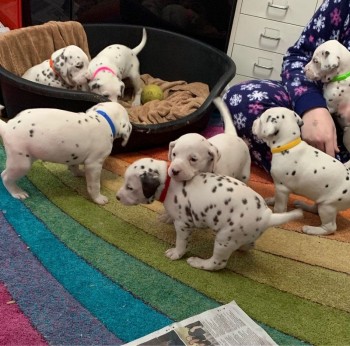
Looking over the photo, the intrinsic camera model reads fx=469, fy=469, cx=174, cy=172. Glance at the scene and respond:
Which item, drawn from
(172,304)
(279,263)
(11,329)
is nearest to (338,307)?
(279,263)

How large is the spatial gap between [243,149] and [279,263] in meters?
0.54

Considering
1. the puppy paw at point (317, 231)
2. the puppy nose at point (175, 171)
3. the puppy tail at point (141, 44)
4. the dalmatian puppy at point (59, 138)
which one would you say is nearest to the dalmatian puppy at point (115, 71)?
the puppy tail at point (141, 44)

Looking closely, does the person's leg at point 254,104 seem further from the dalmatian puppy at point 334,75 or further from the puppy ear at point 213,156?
the puppy ear at point 213,156

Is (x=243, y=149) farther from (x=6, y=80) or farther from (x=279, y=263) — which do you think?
(x=6, y=80)

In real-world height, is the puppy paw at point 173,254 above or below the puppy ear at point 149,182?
below

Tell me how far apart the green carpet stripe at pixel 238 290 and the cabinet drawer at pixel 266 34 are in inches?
83.4

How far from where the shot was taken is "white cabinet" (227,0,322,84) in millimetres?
3545

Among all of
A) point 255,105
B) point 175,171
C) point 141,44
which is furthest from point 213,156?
point 141,44

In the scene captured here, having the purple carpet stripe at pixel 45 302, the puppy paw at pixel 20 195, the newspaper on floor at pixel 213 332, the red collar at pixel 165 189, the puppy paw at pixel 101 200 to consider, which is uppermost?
the red collar at pixel 165 189

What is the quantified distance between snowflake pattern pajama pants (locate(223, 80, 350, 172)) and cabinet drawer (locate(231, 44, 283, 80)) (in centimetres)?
103

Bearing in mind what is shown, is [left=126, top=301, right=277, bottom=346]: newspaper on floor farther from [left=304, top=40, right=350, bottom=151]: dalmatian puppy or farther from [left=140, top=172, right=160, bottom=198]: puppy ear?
[left=304, top=40, right=350, bottom=151]: dalmatian puppy

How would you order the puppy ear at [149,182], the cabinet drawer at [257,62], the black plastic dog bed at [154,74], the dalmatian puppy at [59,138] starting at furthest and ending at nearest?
the cabinet drawer at [257,62]
the black plastic dog bed at [154,74]
the dalmatian puppy at [59,138]
the puppy ear at [149,182]

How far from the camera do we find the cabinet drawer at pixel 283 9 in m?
3.50

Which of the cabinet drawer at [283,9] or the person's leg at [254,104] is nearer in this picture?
the person's leg at [254,104]
